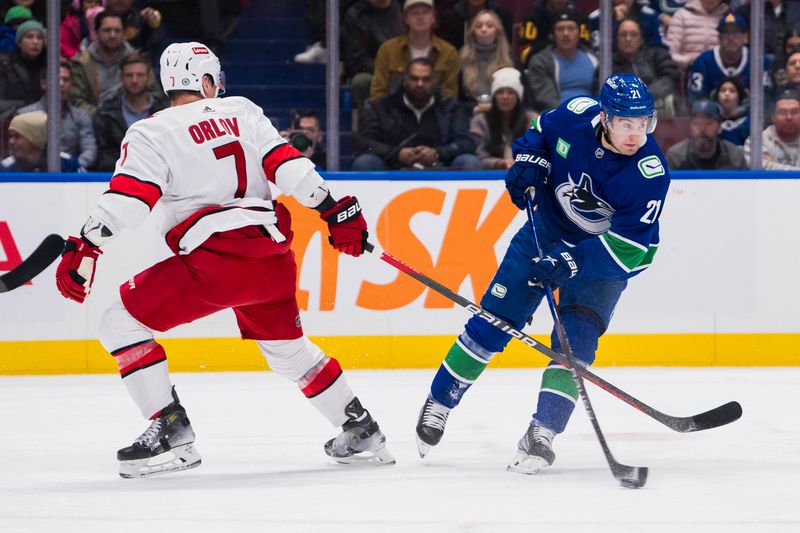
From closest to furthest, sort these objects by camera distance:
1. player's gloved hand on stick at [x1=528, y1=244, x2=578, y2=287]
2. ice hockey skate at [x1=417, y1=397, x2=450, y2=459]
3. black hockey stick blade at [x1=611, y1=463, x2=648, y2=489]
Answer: black hockey stick blade at [x1=611, y1=463, x2=648, y2=489], player's gloved hand on stick at [x1=528, y1=244, x2=578, y2=287], ice hockey skate at [x1=417, y1=397, x2=450, y2=459]

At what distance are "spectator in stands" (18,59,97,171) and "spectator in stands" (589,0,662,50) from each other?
2.17 meters

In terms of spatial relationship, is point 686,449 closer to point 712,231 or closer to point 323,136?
point 712,231

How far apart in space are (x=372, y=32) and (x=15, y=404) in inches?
85.0

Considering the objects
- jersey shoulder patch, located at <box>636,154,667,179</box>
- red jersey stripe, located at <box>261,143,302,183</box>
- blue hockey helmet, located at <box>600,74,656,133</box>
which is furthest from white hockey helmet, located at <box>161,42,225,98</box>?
jersey shoulder patch, located at <box>636,154,667,179</box>

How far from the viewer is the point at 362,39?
5.66 metres

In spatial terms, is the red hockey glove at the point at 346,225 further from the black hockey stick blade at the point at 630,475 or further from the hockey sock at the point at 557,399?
the black hockey stick blade at the point at 630,475

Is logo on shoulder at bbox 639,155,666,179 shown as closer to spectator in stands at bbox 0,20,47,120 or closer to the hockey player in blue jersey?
the hockey player in blue jersey

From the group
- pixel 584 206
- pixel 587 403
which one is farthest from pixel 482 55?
pixel 587 403

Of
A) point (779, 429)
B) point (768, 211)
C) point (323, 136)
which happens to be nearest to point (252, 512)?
point (779, 429)

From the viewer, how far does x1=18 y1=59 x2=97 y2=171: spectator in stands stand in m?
5.50

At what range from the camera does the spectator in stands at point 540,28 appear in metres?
5.71

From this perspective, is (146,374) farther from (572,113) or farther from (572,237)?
(572,113)

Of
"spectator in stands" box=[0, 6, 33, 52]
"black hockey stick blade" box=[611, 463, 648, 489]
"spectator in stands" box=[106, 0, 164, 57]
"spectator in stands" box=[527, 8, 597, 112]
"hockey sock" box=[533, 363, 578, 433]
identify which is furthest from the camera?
"spectator in stands" box=[527, 8, 597, 112]

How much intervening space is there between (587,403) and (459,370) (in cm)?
40
